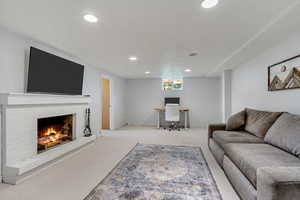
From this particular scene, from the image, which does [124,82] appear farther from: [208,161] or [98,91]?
[208,161]

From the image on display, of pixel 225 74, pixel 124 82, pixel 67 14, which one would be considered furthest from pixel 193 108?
pixel 67 14

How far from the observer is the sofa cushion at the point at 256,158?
145cm

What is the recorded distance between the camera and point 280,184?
1039 millimetres

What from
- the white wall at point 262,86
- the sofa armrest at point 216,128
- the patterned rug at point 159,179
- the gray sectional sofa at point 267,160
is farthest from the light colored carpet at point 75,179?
the white wall at point 262,86

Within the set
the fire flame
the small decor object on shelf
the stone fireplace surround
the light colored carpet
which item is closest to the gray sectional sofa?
the light colored carpet

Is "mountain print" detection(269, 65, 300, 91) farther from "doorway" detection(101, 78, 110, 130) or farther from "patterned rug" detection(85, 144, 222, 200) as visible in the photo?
"doorway" detection(101, 78, 110, 130)

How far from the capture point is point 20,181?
203 centimetres

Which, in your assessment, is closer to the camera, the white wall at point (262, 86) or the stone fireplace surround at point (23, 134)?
the stone fireplace surround at point (23, 134)

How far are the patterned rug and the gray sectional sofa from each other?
38 centimetres

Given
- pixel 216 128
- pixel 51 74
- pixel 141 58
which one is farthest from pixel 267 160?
pixel 51 74

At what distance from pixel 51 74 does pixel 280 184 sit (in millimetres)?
3418

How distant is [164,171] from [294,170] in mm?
1612

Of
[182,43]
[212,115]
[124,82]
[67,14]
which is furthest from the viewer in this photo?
[124,82]

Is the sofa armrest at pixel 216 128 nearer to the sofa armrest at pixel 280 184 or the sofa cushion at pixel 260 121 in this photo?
the sofa cushion at pixel 260 121
